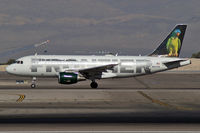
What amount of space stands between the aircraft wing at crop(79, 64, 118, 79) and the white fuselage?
548 millimetres

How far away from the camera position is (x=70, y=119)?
19875mm

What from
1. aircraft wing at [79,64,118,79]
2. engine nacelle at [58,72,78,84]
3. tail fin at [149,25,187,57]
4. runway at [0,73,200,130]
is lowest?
runway at [0,73,200,130]

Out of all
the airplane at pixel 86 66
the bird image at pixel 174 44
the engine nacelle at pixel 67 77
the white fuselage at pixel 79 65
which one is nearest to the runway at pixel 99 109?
the engine nacelle at pixel 67 77

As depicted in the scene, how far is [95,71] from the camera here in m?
43.4

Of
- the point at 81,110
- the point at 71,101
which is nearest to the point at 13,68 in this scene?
the point at 71,101

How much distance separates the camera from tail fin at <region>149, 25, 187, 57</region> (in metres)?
48.1

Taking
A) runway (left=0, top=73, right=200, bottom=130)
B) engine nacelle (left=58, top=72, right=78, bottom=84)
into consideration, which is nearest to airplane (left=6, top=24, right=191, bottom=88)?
engine nacelle (left=58, top=72, right=78, bottom=84)

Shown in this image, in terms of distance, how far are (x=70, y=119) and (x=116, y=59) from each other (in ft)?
83.3

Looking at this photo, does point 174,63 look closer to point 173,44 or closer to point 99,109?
point 173,44

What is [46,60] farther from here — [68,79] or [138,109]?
[138,109]

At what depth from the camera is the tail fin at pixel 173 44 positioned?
48062 millimetres

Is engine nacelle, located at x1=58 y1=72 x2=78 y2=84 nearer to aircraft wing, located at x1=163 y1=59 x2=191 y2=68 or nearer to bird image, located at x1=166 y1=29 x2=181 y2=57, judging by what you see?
aircraft wing, located at x1=163 y1=59 x2=191 y2=68

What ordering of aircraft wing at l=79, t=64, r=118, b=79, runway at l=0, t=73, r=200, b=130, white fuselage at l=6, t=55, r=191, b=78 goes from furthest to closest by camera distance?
white fuselage at l=6, t=55, r=191, b=78, aircraft wing at l=79, t=64, r=118, b=79, runway at l=0, t=73, r=200, b=130

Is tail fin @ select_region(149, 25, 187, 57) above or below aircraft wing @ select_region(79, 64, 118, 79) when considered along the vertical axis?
above
